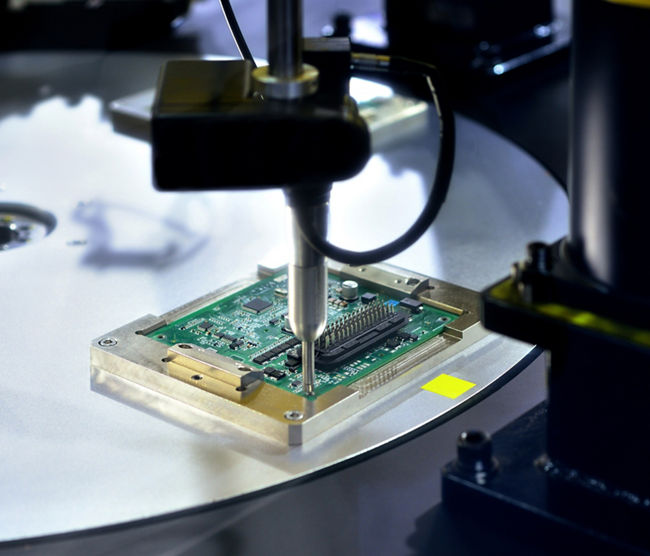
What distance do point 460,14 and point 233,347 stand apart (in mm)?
1286

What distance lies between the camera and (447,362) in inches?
56.1

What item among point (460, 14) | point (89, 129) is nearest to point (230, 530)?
point (89, 129)

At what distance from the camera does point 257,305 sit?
1.49m

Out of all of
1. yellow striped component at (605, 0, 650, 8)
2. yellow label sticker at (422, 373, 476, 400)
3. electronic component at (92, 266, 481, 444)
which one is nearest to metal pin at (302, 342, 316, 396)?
electronic component at (92, 266, 481, 444)

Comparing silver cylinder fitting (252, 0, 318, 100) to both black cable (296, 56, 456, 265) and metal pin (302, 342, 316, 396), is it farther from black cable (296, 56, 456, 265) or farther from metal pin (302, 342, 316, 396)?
metal pin (302, 342, 316, 396)

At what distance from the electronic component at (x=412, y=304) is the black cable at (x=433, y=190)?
377 millimetres

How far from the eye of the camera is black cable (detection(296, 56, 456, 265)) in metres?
1.10

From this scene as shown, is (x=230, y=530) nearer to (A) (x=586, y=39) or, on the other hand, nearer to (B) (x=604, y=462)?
(B) (x=604, y=462)

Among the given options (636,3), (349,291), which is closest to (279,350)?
(349,291)

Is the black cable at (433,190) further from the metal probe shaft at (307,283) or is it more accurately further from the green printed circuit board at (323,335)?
the green printed circuit board at (323,335)

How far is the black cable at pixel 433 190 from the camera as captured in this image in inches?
43.4

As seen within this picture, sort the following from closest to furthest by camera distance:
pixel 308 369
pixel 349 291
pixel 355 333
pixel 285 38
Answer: pixel 285 38 < pixel 308 369 < pixel 355 333 < pixel 349 291

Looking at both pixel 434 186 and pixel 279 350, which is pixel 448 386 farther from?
pixel 434 186

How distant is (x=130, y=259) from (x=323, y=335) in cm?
47
